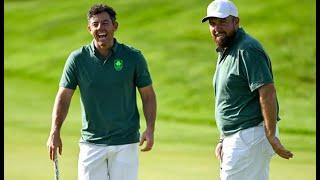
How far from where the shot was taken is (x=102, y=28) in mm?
5887

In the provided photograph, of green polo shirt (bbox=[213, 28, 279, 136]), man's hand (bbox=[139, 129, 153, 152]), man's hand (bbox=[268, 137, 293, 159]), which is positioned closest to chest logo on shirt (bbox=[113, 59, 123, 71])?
man's hand (bbox=[139, 129, 153, 152])

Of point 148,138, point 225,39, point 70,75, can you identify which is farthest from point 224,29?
point 70,75

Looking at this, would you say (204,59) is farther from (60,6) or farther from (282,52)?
(60,6)

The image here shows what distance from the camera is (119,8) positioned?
71.9 ft

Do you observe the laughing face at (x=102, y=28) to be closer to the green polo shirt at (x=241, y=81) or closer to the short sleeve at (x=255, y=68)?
the green polo shirt at (x=241, y=81)

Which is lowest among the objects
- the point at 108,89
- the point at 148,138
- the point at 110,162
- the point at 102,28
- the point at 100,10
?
the point at 110,162

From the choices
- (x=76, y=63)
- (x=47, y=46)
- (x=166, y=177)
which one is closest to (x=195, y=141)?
(x=166, y=177)

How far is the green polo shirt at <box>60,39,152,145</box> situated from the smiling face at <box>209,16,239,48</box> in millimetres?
528

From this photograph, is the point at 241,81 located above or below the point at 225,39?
below

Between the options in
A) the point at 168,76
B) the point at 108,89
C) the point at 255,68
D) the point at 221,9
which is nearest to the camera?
the point at 255,68

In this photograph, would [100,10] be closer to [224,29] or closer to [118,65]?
[118,65]

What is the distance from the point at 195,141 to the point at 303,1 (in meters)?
9.77

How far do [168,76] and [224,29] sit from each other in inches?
455

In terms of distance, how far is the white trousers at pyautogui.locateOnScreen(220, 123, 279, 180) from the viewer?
18.6 ft
